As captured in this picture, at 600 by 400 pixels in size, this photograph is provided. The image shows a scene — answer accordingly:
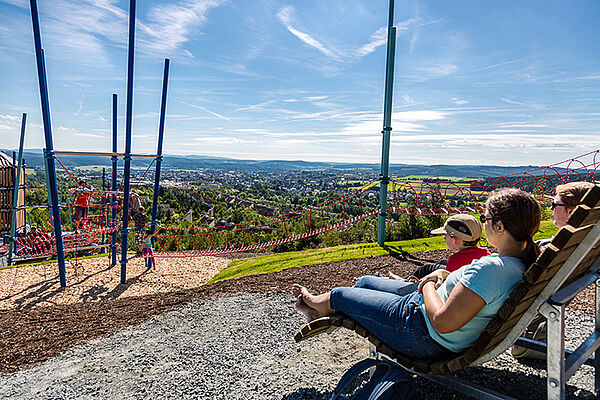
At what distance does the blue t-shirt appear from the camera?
1.88 meters

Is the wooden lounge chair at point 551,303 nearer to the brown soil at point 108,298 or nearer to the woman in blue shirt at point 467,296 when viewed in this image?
the woman in blue shirt at point 467,296

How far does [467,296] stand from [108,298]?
7171 mm

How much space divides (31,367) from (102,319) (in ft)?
4.03

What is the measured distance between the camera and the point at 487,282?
6.16 feet

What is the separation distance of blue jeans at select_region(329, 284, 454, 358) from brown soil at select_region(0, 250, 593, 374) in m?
3.13

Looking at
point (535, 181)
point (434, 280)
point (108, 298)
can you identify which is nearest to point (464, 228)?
point (434, 280)

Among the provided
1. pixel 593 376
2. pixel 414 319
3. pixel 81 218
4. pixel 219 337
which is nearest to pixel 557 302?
pixel 414 319

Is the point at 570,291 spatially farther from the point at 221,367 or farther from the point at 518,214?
the point at 221,367

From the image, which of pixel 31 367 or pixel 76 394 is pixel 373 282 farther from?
pixel 31 367

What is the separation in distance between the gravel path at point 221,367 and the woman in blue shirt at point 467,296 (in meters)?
0.82

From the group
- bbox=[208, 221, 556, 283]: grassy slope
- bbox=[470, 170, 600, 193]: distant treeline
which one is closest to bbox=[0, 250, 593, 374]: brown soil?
bbox=[208, 221, 556, 283]: grassy slope

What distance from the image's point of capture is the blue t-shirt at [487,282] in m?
1.88

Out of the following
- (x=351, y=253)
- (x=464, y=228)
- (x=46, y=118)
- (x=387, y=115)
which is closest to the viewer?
(x=464, y=228)

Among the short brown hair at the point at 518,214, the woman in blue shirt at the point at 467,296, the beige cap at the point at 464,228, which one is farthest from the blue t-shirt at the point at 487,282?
the beige cap at the point at 464,228
